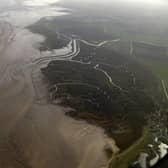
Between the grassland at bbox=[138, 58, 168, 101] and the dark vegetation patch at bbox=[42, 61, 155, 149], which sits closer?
the dark vegetation patch at bbox=[42, 61, 155, 149]

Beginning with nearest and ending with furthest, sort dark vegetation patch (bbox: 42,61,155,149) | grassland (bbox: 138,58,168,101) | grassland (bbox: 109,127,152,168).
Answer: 1. grassland (bbox: 109,127,152,168)
2. dark vegetation patch (bbox: 42,61,155,149)
3. grassland (bbox: 138,58,168,101)

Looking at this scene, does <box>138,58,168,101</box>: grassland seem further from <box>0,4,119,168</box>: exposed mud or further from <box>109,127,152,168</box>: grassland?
<box>0,4,119,168</box>: exposed mud

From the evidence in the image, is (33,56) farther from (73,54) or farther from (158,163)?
(158,163)

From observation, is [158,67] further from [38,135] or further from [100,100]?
[38,135]

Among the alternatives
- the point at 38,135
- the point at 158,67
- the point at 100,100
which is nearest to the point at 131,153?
the point at 38,135

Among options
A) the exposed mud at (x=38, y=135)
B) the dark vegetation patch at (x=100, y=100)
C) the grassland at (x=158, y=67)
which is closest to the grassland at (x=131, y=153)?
the dark vegetation patch at (x=100, y=100)

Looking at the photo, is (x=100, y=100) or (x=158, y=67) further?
(x=158, y=67)

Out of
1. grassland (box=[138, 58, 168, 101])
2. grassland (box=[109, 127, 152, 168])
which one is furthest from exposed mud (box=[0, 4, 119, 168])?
grassland (box=[138, 58, 168, 101])

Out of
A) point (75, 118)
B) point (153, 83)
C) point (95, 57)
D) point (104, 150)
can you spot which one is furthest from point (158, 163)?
point (95, 57)

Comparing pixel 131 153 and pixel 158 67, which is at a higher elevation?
pixel 158 67

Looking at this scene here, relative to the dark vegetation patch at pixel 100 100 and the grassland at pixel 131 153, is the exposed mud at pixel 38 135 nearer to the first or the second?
the grassland at pixel 131 153

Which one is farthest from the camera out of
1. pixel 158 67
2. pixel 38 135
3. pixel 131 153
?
pixel 158 67
